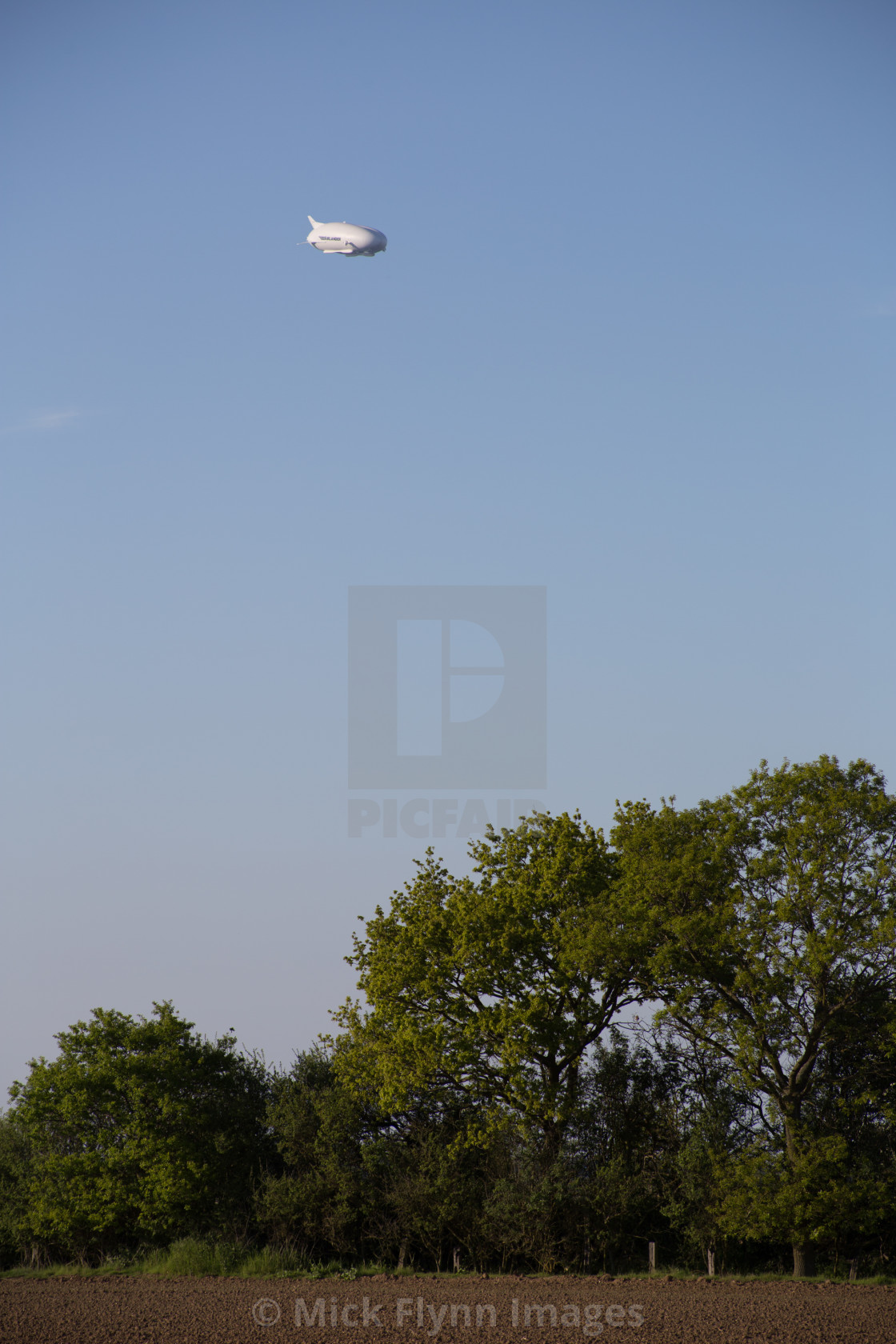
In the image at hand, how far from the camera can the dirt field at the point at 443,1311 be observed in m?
20.6

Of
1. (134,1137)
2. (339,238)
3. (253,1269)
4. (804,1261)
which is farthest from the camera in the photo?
(339,238)

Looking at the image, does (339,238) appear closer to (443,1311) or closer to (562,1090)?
(562,1090)

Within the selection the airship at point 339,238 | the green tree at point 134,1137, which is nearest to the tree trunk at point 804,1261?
the green tree at point 134,1137

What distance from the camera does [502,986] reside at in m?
34.1

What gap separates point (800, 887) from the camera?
3061 cm

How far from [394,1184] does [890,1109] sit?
14.8 metres

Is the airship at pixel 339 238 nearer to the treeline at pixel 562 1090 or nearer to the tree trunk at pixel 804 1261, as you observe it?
the treeline at pixel 562 1090

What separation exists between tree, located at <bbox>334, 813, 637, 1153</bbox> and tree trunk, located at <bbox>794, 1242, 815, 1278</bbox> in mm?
7104

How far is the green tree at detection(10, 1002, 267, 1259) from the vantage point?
34.7 metres

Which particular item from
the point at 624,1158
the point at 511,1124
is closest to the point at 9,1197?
the point at 511,1124

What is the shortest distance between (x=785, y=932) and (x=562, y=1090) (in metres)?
8.32

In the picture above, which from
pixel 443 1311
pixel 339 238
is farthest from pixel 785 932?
pixel 339 238

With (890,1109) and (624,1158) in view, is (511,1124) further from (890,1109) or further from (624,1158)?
(890,1109)

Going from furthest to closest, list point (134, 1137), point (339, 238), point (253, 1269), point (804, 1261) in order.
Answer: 1. point (339, 238)
2. point (134, 1137)
3. point (253, 1269)
4. point (804, 1261)
